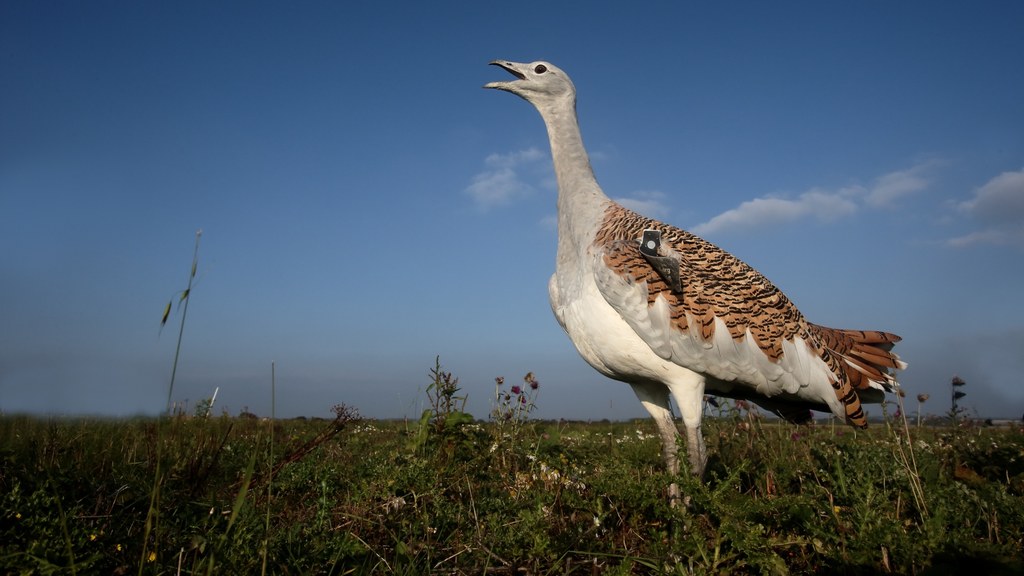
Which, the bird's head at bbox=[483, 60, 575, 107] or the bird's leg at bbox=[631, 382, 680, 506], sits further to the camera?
the bird's head at bbox=[483, 60, 575, 107]

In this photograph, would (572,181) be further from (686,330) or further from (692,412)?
(692,412)

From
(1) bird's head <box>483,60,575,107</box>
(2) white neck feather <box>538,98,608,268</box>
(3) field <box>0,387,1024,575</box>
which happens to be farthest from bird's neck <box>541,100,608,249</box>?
(3) field <box>0,387,1024,575</box>

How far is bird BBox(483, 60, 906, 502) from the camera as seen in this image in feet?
13.4

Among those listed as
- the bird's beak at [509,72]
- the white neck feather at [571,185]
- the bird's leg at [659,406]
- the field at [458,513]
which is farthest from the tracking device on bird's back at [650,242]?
the bird's beak at [509,72]

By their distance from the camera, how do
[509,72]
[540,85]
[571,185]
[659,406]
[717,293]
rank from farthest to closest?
[509,72] < [540,85] < [571,185] < [659,406] < [717,293]

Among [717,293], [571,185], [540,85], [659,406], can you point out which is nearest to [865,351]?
Answer: [717,293]

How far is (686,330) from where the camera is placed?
4.09 metres

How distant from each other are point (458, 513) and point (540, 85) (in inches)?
160

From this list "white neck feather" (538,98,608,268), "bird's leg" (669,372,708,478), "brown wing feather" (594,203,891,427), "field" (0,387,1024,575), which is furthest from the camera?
"white neck feather" (538,98,608,268)

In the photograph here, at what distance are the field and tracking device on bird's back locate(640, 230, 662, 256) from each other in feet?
5.05

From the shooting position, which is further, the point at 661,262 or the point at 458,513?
the point at 661,262

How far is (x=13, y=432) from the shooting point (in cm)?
359

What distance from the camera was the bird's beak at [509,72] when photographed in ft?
18.8

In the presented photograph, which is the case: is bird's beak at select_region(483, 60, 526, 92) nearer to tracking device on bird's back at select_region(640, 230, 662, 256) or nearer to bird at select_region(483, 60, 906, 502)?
bird at select_region(483, 60, 906, 502)
